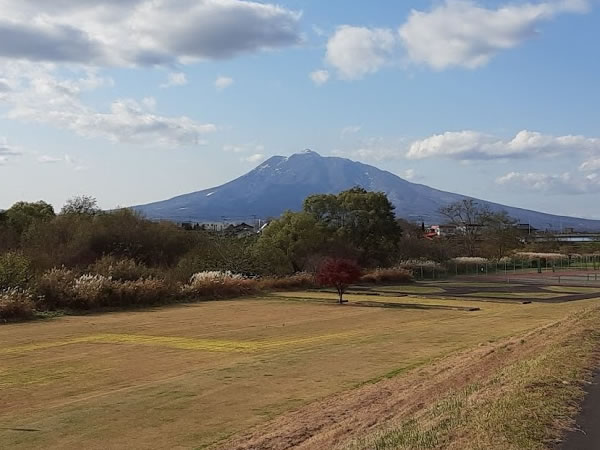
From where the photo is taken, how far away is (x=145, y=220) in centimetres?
5197

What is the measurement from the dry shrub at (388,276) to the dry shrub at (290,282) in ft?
20.4

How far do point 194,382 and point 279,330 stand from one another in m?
10.9

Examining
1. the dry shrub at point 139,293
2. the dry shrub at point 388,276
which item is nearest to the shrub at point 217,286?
the dry shrub at point 139,293

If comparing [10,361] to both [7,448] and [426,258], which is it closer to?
[7,448]

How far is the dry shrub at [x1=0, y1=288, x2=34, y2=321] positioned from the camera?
2795cm

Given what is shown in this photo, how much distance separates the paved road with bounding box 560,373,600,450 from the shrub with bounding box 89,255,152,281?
32.4 metres

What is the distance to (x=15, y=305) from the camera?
28.4 meters

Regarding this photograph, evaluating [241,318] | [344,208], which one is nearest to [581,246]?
[344,208]

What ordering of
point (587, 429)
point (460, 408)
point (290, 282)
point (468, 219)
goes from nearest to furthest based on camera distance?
1. point (587, 429)
2. point (460, 408)
3. point (290, 282)
4. point (468, 219)

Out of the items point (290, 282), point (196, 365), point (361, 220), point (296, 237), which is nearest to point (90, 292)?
point (290, 282)

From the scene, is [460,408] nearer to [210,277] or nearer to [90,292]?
[90,292]

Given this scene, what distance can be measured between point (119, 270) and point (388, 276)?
2576 centimetres

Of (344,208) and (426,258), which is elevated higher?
(344,208)

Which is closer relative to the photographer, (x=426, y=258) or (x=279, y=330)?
(x=279, y=330)
